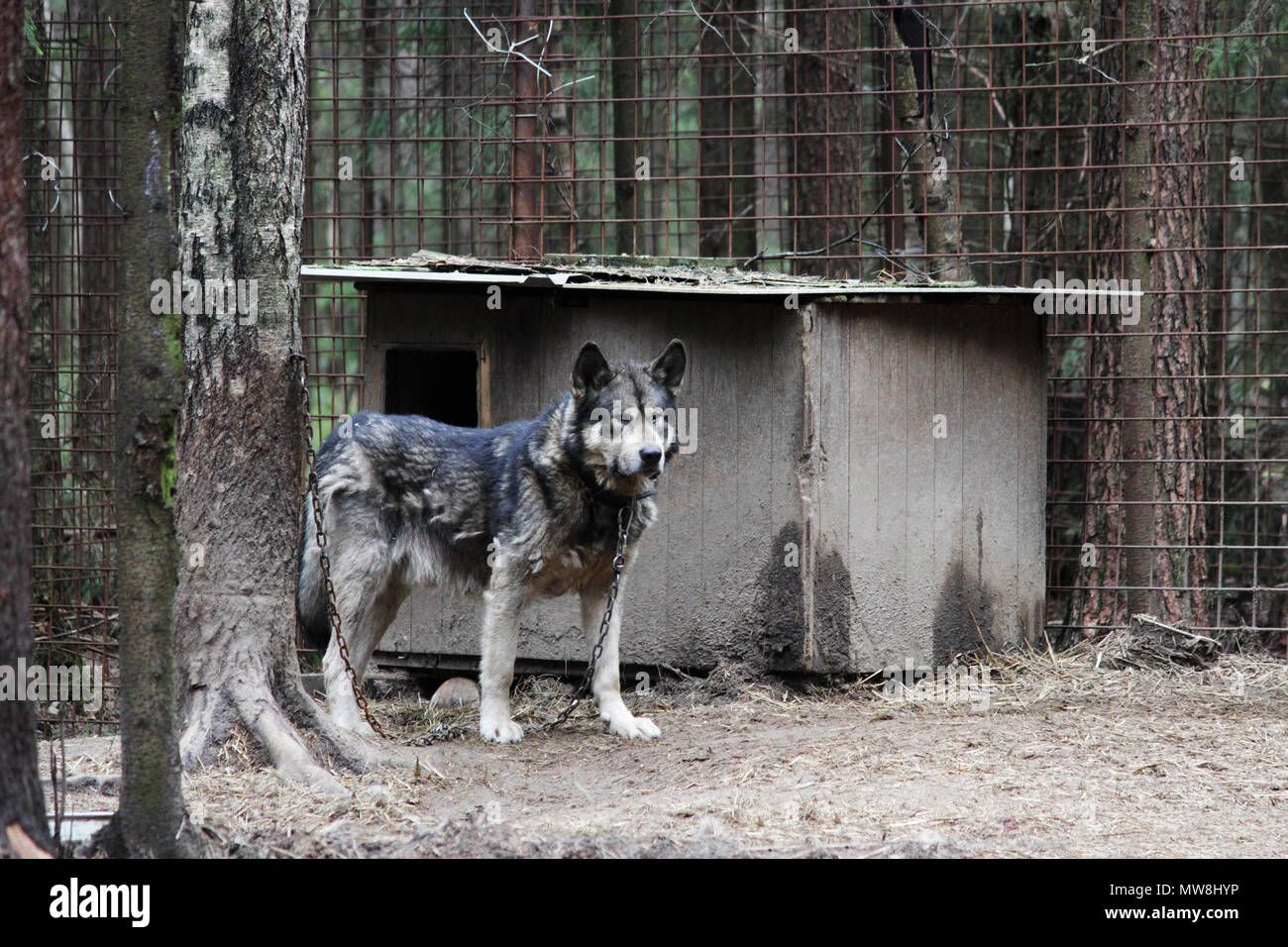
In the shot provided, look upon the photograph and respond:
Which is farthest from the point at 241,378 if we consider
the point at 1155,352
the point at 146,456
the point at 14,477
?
the point at 1155,352

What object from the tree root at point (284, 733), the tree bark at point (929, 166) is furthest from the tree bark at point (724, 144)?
the tree root at point (284, 733)

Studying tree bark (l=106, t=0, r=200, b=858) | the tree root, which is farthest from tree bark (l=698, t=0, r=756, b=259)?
tree bark (l=106, t=0, r=200, b=858)

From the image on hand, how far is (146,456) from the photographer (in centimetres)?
349

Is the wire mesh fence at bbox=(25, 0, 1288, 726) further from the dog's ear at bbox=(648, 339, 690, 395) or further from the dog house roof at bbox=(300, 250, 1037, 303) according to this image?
the dog's ear at bbox=(648, 339, 690, 395)

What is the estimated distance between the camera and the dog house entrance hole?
8.53 m

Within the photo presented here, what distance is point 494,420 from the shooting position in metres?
7.90

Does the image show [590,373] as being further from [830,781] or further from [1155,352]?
[1155,352]

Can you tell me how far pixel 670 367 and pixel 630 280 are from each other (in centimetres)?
111

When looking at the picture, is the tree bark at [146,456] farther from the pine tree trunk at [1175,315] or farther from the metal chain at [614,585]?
the pine tree trunk at [1175,315]

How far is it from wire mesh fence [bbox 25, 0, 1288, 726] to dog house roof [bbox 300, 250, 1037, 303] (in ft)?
1.33

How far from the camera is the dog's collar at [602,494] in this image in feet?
21.3

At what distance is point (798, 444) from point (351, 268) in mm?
2889

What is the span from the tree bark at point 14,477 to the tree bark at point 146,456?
0.26 metres
